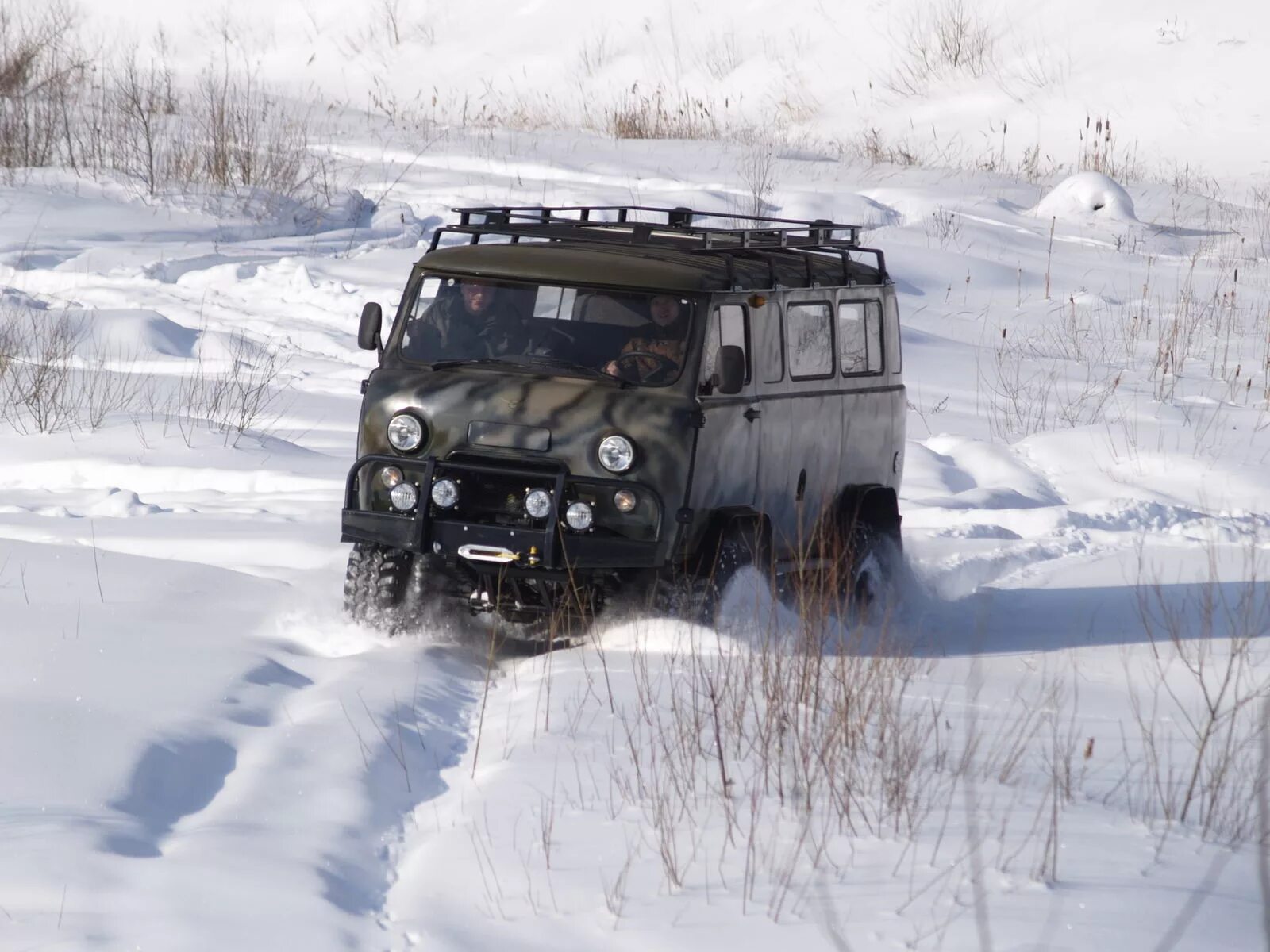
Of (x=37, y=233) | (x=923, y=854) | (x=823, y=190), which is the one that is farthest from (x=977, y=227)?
(x=923, y=854)

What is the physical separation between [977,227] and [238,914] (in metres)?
18.3

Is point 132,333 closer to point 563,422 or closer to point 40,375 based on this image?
point 40,375

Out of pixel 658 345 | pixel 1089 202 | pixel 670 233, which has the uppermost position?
pixel 1089 202

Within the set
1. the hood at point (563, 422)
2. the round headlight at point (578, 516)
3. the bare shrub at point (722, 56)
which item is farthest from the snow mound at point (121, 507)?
the bare shrub at point (722, 56)

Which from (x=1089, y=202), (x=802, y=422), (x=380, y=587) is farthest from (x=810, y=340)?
(x=1089, y=202)

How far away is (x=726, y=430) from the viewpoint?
7.14m

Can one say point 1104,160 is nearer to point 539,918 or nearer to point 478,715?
point 478,715

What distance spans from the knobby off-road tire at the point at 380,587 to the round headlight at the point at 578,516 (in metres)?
0.88

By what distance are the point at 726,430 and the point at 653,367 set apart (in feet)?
1.40

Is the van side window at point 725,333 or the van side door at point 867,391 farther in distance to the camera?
the van side door at point 867,391

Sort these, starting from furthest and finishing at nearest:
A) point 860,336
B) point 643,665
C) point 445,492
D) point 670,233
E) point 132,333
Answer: point 132,333
point 860,336
point 670,233
point 445,492
point 643,665

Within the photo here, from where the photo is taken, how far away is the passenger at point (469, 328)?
7199 mm

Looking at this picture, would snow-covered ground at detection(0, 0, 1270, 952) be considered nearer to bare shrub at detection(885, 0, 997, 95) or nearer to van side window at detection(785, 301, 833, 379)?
van side window at detection(785, 301, 833, 379)

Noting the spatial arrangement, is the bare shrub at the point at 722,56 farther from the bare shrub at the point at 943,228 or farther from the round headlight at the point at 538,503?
the round headlight at the point at 538,503
